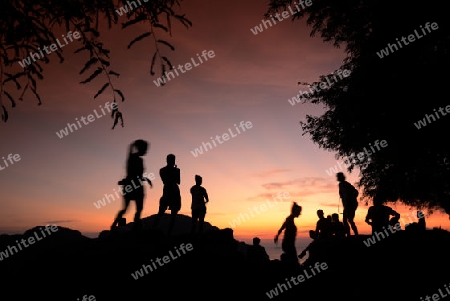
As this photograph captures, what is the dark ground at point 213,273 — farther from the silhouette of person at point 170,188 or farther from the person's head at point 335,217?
the person's head at point 335,217

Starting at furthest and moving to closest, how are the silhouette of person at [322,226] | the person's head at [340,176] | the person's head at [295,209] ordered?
1. the silhouette of person at [322,226]
2. the person's head at [340,176]
3. the person's head at [295,209]

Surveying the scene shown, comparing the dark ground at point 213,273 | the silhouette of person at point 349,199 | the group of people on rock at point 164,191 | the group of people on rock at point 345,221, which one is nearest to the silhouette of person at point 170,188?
the group of people on rock at point 164,191

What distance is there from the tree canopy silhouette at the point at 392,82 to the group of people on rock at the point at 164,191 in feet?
21.1

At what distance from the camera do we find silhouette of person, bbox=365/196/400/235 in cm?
1098

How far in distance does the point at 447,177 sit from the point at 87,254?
46.1 ft

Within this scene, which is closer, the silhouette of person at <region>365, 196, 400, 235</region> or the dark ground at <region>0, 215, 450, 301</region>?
the dark ground at <region>0, 215, 450, 301</region>

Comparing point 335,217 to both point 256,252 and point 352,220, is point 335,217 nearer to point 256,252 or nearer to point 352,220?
point 352,220

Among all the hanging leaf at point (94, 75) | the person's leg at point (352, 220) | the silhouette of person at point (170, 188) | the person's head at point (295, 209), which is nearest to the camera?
the hanging leaf at point (94, 75)

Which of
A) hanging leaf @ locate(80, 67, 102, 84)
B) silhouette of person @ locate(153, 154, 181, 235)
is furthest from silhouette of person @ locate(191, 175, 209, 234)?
hanging leaf @ locate(80, 67, 102, 84)

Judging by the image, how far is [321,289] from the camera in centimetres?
870

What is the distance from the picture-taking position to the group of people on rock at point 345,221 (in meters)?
10.5

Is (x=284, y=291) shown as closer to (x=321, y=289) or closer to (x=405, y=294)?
(x=321, y=289)

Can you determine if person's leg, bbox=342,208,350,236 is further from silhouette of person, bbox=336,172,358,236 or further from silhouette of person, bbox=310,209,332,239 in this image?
silhouette of person, bbox=310,209,332,239

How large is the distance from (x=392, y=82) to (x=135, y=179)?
894cm
